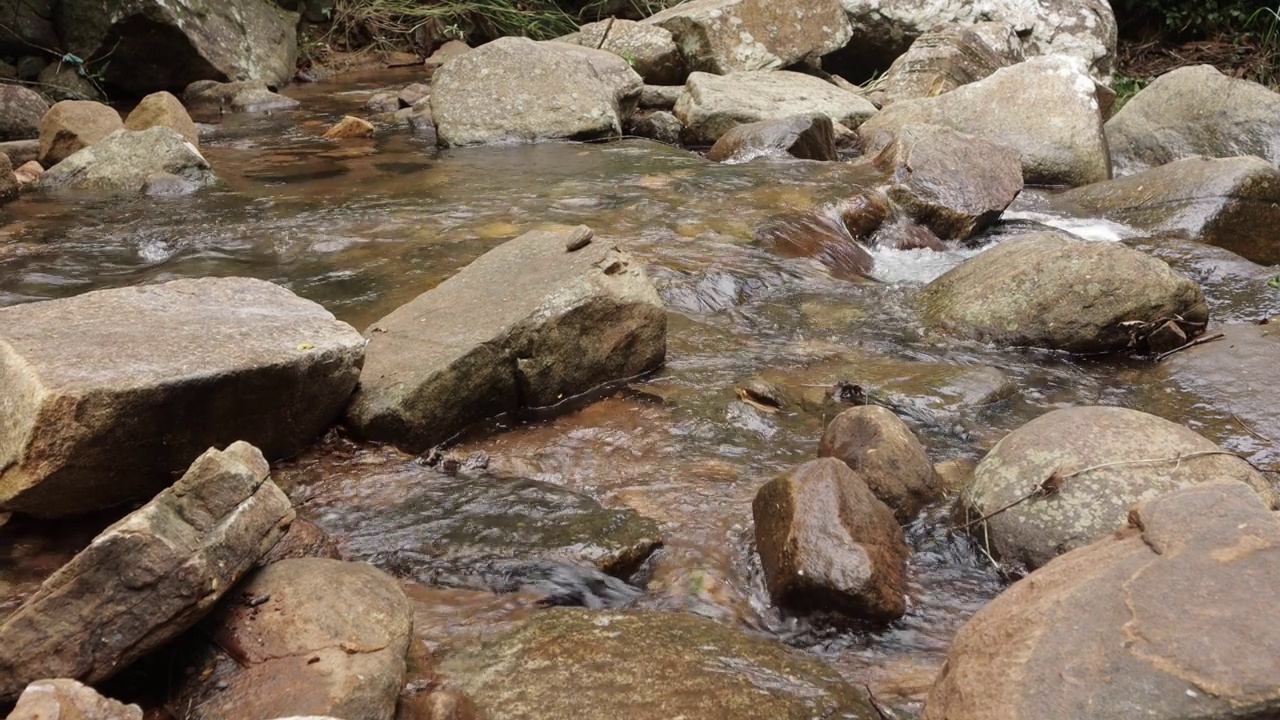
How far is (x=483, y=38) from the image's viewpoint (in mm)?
14547

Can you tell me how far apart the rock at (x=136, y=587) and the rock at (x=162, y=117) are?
660 cm

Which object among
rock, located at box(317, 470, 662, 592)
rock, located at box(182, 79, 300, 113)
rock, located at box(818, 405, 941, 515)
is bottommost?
rock, located at box(182, 79, 300, 113)

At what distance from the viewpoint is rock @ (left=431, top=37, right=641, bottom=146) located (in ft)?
28.3

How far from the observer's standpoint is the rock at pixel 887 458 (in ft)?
10.5

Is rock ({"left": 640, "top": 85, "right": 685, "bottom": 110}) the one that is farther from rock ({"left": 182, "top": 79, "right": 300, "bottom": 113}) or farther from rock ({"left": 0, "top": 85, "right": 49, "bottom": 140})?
rock ({"left": 0, "top": 85, "right": 49, "bottom": 140})

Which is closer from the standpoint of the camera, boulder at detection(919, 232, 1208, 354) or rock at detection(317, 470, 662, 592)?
rock at detection(317, 470, 662, 592)

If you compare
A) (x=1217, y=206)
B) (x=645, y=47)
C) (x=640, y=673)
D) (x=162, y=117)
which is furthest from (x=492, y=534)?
(x=645, y=47)

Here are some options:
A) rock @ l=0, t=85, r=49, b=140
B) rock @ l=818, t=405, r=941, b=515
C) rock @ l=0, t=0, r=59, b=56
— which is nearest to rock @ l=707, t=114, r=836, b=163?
rock @ l=818, t=405, r=941, b=515

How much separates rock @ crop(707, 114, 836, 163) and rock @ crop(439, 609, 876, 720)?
5841mm

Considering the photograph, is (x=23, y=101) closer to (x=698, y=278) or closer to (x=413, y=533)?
(x=698, y=278)

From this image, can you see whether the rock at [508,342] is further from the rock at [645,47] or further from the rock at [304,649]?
the rock at [645,47]

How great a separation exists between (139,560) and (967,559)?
214 centimetres

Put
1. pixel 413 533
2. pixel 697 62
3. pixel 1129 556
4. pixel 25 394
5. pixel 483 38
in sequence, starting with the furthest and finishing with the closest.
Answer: pixel 483 38, pixel 697 62, pixel 413 533, pixel 25 394, pixel 1129 556

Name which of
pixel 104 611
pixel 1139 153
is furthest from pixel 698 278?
pixel 1139 153
